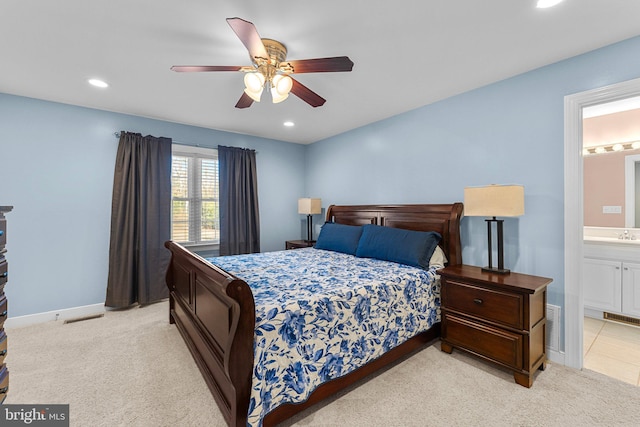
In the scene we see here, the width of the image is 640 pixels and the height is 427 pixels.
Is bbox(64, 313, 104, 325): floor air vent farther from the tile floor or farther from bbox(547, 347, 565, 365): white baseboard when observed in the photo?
the tile floor

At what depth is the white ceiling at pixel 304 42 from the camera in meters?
1.72

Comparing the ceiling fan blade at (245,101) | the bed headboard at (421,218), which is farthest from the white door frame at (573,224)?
the ceiling fan blade at (245,101)

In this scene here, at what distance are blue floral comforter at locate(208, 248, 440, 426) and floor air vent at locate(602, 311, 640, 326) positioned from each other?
7.51ft

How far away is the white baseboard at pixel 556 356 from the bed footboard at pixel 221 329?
2575mm

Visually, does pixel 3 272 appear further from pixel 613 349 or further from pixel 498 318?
pixel 613 349

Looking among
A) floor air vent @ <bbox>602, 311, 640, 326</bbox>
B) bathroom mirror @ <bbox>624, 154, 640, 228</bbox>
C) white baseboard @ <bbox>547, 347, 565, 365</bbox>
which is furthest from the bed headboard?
bathroom mirror @ <bbox>624, 154, 640, 228</bbox>

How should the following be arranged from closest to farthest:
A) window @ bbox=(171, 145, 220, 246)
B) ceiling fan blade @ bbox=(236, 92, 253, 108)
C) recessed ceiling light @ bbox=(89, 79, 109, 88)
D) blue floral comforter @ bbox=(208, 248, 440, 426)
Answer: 1. blue floral comforter @ bbox=(208, 248, 440, 426)
2. ceiling fan blade @ bbox=(236, 92, 253, 108)
3. recessed ceiling light @ bbox=(89, 79, 109, 88)
4. window @ bbox=(171, 145, 220, 246)

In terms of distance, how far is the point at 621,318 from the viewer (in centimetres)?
308

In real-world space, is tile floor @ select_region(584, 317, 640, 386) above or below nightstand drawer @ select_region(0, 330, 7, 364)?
below

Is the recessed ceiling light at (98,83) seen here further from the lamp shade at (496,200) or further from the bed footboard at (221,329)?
the lamp shade at (496,200)

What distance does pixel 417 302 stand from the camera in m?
2.41

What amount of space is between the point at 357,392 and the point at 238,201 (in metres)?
3.30

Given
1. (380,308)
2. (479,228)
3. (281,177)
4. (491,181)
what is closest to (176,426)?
(380,308)

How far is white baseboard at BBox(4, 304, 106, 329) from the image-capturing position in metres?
3.04
